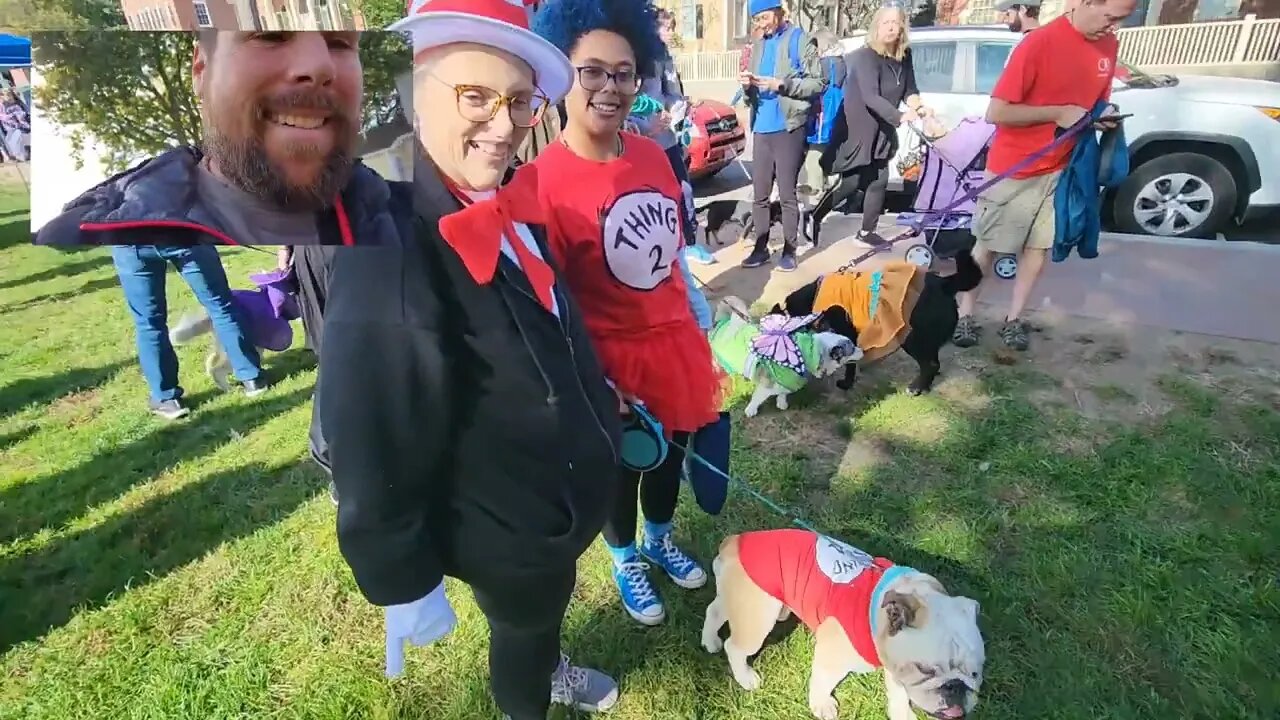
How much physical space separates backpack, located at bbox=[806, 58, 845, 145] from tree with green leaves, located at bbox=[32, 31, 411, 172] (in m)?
4.40

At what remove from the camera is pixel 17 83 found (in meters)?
0.88

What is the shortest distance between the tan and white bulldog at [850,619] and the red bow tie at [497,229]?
1.01 m

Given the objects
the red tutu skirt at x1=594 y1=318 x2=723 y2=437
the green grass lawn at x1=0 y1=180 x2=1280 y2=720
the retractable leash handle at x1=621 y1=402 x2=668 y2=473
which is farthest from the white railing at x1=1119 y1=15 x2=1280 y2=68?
the retractable leash handle at x1=621 y1=402 x2=668 y2=473

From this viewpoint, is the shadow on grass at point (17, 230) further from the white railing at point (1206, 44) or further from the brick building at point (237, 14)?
the white railing at point (1206, 44)

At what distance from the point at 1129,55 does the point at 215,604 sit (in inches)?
241

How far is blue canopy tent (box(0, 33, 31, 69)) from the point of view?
84 centimetres

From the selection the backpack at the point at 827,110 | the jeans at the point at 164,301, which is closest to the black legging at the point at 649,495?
the jeans at the point at 164,301

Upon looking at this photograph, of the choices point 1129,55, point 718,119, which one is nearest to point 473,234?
point 1129,55

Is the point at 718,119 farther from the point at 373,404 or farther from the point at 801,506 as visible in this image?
the point at 373,404

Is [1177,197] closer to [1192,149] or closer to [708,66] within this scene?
[1192,149]

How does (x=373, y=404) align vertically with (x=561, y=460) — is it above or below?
above

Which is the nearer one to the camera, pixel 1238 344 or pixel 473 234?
pixel 473 234

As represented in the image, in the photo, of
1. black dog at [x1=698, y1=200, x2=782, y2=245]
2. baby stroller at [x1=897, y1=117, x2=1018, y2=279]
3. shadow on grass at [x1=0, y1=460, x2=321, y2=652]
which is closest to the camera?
shadow on grass at [x1=0, y1=460, x2=321, y2=652]

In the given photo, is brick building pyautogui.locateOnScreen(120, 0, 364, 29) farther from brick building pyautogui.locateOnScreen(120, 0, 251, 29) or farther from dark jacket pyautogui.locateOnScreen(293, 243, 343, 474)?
dark jacket pyautogui.locateOnScreen(293, 243, 343, 474)
